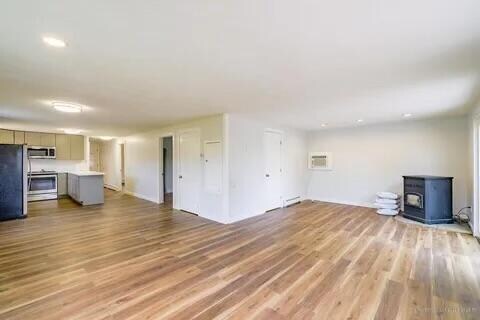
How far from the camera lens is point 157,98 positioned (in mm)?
3703

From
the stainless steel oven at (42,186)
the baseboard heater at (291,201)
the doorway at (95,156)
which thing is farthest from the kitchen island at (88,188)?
the baseboard heater at (291,201)

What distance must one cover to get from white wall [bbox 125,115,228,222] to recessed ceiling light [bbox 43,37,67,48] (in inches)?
126

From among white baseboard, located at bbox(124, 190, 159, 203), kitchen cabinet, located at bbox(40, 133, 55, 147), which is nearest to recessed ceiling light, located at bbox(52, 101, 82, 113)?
white baseboard, located at bbox(124, 190, 159, 203)

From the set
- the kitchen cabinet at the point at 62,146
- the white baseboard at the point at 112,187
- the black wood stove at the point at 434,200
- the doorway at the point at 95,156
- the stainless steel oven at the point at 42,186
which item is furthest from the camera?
the doorway at the point at 95,156

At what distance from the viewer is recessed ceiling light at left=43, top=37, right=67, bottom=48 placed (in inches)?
74.9

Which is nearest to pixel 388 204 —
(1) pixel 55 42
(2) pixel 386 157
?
(2) pixel 386 157

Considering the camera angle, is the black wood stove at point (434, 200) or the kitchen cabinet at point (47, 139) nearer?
the black wood stove at point (434, 200)

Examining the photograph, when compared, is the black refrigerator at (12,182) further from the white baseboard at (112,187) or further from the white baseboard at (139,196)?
the white baseboard at (112,187)

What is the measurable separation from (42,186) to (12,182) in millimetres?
2515

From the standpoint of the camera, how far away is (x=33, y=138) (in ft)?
25.1

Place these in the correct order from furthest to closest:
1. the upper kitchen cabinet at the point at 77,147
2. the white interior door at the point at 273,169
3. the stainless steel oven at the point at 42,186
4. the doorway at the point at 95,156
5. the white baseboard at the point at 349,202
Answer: the doorway at the point at 95,156, the upper kitchen cabinet at the point at 77,147, the stainless steel oven at the point at 42,186, the white baseboard at the point at 349,202, the white interior door at the point at 273,169

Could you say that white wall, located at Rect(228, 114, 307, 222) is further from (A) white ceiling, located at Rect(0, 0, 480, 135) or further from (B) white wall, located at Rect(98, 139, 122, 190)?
(B) white wall, located at Rect(98, 139, 122, 190)

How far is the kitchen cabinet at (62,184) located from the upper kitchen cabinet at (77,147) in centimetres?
68

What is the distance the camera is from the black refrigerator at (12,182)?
204 inches
